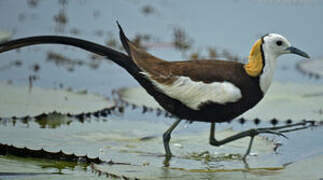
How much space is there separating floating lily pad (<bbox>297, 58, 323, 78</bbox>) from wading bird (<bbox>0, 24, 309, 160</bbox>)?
3.27 metres

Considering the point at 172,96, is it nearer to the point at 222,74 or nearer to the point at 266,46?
the point at 222,74

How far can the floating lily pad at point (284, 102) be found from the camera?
6.38 meters

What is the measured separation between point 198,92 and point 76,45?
963 millimetres

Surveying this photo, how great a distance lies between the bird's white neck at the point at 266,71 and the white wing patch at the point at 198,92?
217 mm

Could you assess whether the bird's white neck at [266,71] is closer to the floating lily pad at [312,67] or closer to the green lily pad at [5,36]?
the floating lily pad at [312,67]

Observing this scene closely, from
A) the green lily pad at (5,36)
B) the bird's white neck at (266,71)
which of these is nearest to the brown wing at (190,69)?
the bird's white neck at (266,71)

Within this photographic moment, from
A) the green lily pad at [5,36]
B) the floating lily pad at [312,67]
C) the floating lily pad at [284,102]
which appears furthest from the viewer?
the green lily pad at [5,36]

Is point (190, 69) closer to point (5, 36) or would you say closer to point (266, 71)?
point (266, 71)

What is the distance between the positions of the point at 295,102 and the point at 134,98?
1.63 meters

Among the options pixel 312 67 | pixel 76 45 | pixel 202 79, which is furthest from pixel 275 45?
pixel 312 67

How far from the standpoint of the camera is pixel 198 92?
4.88m

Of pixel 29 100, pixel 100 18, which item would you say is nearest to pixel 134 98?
pixel 29 100

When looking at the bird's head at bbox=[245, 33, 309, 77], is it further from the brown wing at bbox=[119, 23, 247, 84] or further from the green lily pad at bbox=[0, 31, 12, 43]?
the green lily pad at bbox=[0, 31, 12, 43]

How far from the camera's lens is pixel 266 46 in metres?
5.04
